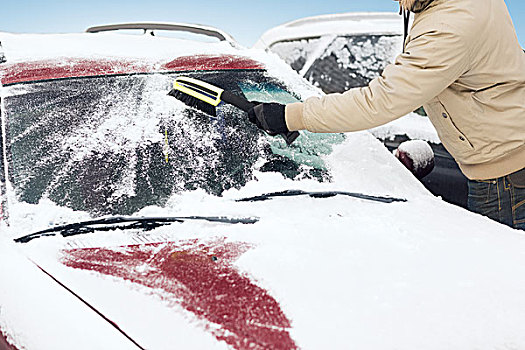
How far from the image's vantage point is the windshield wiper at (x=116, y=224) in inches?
50.2

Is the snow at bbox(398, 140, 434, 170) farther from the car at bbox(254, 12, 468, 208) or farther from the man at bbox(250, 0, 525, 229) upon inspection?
the car at bbox(254, 12, 468, 208)

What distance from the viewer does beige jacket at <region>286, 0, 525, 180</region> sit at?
1.34 metres

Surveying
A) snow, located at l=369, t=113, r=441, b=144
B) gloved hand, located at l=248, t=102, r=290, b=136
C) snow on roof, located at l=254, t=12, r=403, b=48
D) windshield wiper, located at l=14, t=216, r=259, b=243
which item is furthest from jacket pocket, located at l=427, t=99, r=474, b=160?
snow on roof, located at l=254, t=12, r=403, b=48

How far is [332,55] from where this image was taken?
3.83 m

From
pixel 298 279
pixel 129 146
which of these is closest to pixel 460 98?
pixel 298 279

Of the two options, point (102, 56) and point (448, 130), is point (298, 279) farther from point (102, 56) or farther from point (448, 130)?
point (102, 56)

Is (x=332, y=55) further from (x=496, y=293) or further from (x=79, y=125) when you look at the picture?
(x=496, y=293)

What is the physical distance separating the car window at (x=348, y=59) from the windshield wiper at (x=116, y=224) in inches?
101

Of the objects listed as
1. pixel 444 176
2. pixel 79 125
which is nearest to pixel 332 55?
pixel 444 176

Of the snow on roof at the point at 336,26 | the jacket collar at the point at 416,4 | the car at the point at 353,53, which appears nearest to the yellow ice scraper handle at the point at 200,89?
the jacket collar at the point at 416,4

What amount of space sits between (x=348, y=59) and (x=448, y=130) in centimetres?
227

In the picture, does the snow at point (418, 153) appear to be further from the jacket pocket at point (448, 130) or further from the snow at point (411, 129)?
the snow at point (411, 129)

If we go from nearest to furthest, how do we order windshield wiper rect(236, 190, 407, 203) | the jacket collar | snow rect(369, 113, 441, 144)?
the jacket collar, windshield wiper rect(236, 190, 407, 203), snow rect(369, 113, 441, 144)

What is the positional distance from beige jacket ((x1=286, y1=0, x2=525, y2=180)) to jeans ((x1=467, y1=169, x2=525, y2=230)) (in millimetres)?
67
